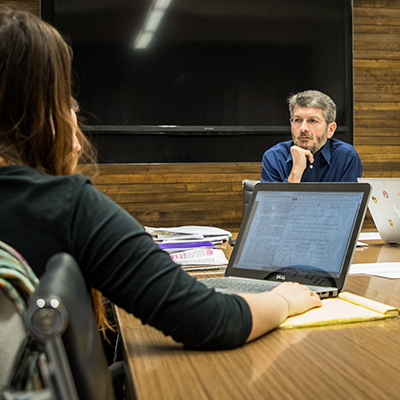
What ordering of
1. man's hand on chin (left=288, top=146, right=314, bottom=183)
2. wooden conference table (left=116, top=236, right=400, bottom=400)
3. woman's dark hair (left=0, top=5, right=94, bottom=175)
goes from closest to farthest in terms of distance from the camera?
wooden conference table (left=116, top=236, right=400, bottom=400) → woman's dark hair (left=0, top=5, right=94, bottom=175) → man's hand on chin (left=288, top=146, right=314, bottom=183)

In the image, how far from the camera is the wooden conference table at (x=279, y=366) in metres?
0.50

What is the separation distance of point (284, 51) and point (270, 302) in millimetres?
3606

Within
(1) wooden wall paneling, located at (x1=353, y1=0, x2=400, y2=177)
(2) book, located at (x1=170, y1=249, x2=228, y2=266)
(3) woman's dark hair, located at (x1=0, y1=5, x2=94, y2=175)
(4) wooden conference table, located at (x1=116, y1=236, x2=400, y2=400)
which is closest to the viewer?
(4) wooden conference table, located at (x1=116, y1=236, x2=400, y2=400)

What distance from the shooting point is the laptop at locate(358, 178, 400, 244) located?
1589 mm

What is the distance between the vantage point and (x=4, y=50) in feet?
2.06

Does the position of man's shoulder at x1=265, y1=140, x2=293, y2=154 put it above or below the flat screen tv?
below

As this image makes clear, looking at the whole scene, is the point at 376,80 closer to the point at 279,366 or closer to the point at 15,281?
the point at 279,366

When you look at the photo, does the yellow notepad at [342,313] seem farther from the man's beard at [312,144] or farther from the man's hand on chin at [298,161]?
the man's beard at [312,144]

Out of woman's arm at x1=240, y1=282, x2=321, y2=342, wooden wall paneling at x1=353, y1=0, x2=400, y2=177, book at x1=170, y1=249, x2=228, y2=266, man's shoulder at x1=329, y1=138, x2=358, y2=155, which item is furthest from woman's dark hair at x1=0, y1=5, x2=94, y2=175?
wooden wall paneling at x1=353, y1=0, x2=400, y2=177

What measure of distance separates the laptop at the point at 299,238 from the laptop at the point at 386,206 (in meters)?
0.61

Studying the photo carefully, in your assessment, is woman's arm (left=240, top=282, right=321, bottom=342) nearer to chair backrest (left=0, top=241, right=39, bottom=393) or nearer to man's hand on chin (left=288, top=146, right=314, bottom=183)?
chair backrest (left=0, top=241, right=39, bottom=393)

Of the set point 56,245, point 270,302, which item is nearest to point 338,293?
point 270,302

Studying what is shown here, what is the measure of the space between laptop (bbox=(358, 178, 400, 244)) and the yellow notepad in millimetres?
822

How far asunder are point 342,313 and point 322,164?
2185mm
